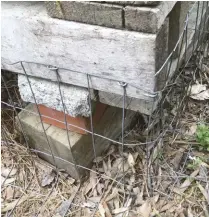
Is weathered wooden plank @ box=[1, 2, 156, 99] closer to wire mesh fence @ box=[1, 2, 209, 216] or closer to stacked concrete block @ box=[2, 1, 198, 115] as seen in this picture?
stacked concrete block @ box=[2, 1, 198, 115]

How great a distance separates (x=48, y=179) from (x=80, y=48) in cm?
93

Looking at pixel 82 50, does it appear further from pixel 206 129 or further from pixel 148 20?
pixel 206 129

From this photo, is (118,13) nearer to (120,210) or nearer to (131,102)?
(131,102)

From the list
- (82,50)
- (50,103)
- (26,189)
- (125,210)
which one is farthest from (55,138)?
(82,50)

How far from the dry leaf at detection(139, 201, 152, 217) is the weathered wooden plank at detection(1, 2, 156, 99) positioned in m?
0.67

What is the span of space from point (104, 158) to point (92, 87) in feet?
2.18

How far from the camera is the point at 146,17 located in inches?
48.8

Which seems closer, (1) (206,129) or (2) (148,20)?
(2) (148,20)

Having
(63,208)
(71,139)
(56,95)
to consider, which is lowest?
(63,208)

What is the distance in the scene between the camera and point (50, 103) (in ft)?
5.87

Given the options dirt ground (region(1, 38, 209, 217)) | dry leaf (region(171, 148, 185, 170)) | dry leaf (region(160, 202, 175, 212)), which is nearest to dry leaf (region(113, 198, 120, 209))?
dirt ground (region(1, 38, 209, 217))

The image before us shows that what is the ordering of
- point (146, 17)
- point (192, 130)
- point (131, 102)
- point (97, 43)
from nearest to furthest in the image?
point (146, 17)
point (97, 43)
point (131, 102)
point (192, 130)

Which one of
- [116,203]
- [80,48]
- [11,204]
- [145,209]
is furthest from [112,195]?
[80,48]

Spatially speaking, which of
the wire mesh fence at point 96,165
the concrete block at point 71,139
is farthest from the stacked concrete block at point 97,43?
the concrete block at point 71,139
